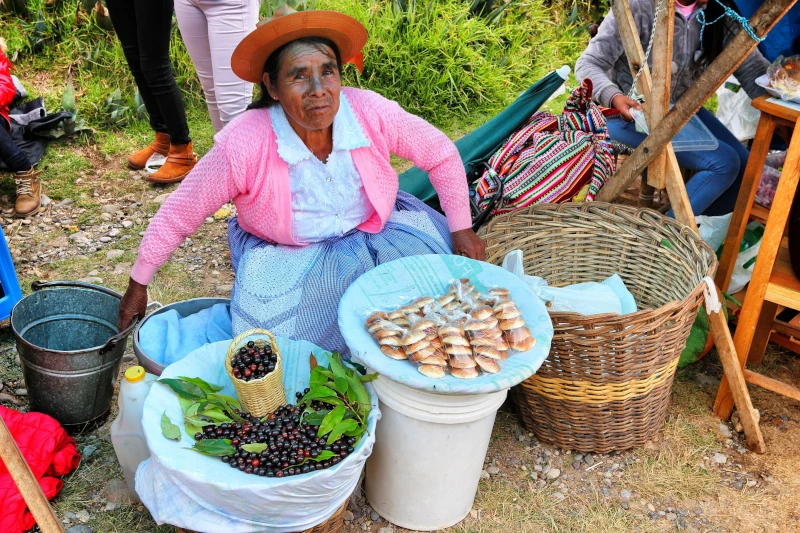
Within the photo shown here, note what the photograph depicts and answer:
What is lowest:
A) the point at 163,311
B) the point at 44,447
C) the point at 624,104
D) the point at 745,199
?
the point at 44,447

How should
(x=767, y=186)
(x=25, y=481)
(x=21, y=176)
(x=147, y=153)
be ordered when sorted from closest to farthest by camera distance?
(x=25, y=481), (x=767, y=186), (x=21, y=176), (x=147, y=153)

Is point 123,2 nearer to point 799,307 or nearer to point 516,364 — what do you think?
point 516,364

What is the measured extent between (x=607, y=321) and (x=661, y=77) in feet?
3.49

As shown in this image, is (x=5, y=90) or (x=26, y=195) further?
(x=5, y=90)

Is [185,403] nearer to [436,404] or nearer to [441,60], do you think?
[436,404]

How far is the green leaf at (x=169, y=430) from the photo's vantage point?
2137 mm

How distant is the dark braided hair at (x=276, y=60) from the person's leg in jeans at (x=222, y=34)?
101cm

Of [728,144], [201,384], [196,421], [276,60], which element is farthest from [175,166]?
[728,144]

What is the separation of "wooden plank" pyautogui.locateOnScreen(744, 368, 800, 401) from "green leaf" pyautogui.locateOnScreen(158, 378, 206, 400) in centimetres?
215

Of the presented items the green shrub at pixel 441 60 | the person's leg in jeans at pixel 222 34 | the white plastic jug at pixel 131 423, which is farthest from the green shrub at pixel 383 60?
the white plastic jug at pixel 131 423

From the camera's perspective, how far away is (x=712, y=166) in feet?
12.2

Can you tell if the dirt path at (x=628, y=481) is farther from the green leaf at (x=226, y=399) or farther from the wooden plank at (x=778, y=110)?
the wooden plank at (x=778, y=110)

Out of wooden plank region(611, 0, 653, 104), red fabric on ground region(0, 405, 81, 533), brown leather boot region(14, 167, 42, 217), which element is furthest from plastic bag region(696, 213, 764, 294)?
brown leather boot region(14, 167, 42, 217)

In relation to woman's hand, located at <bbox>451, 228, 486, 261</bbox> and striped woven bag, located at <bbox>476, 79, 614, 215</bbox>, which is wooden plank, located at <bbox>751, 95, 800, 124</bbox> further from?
woman's hand, located at <bbox>451, 228, 486, 261</bbox>
